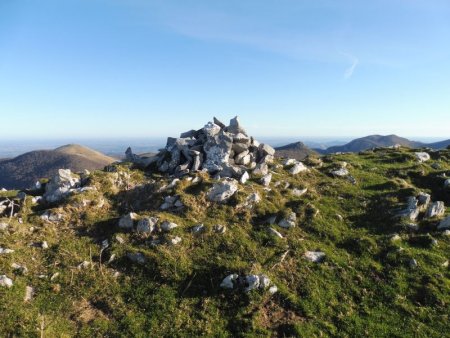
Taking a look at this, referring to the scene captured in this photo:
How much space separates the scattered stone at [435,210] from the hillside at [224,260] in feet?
0.23

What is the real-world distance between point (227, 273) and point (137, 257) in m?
4.64

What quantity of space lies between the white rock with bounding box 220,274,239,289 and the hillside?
0.16 ft

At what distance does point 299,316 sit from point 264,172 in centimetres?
1443

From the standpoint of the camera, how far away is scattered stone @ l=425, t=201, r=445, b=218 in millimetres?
22750

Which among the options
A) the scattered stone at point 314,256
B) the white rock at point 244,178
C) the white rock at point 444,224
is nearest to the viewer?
the scattered stone at point 314,256

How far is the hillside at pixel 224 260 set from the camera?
579 inches

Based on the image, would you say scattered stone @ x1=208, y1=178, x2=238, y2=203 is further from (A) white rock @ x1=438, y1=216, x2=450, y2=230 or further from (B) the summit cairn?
(A) white rock @ x1=438, y1=216, x2=450, y2=230

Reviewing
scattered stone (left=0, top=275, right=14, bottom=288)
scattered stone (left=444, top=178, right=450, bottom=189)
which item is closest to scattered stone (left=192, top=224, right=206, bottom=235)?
scattered stone (left=0, top=275, right=14, bottom=288)

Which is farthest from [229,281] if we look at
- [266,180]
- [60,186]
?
[60,186]

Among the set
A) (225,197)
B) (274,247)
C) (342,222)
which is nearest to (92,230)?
(225,197)

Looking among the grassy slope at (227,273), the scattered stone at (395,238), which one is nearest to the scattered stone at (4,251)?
the grassy slope at (227,273)

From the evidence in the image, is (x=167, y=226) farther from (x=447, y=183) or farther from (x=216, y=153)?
(x=447, y=183)

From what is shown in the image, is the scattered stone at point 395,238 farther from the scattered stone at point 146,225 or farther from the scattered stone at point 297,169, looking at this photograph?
the scattered stone at point 146,225

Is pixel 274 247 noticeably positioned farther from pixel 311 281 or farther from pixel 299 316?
pixel 299 316
